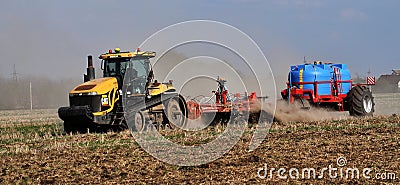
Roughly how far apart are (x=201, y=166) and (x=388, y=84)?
75686 mm

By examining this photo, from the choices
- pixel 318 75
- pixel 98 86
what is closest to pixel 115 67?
pixel 98 86

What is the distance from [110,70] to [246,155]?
7.77 meters

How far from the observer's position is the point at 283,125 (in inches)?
688

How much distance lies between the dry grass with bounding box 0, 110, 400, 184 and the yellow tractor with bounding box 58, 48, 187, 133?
1.30 m

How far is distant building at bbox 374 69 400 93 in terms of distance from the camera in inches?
3132

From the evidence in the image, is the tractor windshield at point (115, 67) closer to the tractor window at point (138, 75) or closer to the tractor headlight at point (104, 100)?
the tractor window at point (138, 75)

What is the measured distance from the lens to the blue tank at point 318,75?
20.6 meters

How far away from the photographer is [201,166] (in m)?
10.2

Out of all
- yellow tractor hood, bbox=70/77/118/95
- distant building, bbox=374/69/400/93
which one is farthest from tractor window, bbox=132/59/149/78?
distant building, bbox=374/69/400/93

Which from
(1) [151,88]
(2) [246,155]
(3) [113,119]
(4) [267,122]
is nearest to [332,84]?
(4) [267,122]

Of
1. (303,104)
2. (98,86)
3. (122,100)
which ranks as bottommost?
(303,104)

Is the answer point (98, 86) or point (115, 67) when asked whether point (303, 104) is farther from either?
point (98, 86)

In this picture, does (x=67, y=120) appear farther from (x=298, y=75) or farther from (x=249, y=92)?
(x=298, y=75)

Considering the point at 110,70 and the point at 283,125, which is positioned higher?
the point at 110,70
